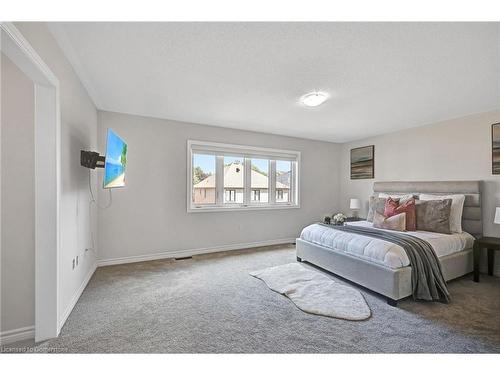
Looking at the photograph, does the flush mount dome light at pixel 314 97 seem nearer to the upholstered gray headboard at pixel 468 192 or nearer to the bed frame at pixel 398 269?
the bed frame at pixel 398 269

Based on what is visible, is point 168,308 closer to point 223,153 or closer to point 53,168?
point 53,168

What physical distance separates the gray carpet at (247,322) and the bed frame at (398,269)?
0.16m

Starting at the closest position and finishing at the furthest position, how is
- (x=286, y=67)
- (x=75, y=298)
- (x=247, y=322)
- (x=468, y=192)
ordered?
(x=247, y=322), (x=286, y=67), (x=75, y=298), (x=468, y=192)

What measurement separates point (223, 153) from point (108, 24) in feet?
9.07

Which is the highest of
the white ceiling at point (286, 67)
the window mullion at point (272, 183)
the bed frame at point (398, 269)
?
the white ceiling at point (286, 67)

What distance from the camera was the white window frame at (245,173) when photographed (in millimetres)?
3962

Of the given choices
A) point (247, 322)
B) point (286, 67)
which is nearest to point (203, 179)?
point (286, 67)

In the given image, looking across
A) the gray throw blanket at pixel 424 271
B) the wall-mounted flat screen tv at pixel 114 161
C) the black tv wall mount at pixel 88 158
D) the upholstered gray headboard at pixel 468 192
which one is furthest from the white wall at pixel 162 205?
the upholstered gray headboard at pixel 468 192

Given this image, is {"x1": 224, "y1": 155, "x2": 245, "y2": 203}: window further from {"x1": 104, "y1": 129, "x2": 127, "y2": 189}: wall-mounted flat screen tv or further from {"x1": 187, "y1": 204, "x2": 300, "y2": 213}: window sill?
{"x1": 104, "y1": 129, "x2": 127, "y2": 189}: wall-mounted flat screen tv

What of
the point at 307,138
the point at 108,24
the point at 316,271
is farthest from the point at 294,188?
the point at 108,24

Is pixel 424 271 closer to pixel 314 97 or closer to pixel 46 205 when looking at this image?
pixel 314 97

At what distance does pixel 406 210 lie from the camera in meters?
3.29

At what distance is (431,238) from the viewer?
9.04 ft

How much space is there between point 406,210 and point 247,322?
2815 millimetres
